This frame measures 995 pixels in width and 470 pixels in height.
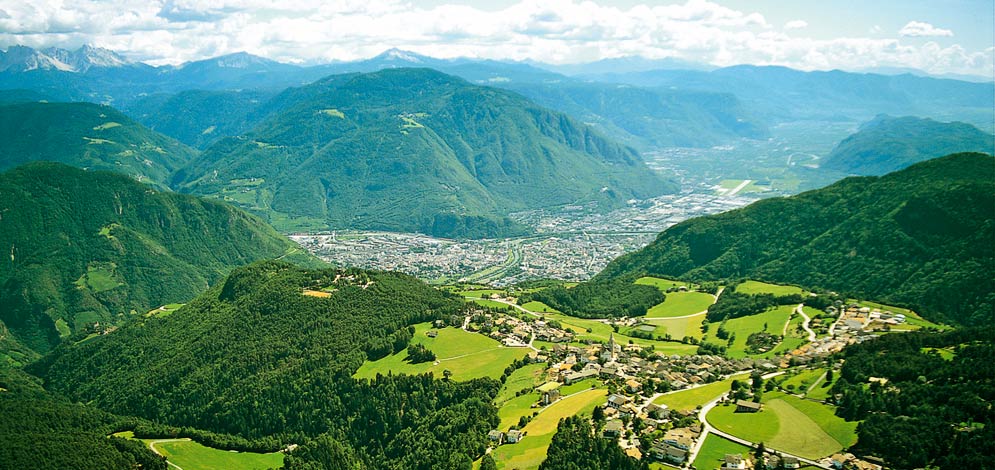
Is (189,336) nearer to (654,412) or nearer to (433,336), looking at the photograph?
(433,336)

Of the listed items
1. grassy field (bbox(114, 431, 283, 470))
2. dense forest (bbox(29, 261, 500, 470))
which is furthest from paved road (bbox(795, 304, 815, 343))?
grassy field (bbox(114, 431, 283, 470))

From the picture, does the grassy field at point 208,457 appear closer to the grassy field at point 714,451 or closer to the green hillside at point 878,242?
the grassy field at point 714,451

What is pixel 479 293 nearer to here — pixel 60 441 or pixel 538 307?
pixel 538 307

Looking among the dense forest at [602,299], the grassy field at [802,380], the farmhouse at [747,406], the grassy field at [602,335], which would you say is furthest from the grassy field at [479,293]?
the farmhouse at [747,406]

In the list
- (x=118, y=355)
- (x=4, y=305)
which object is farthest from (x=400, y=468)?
(x=4, y=305)

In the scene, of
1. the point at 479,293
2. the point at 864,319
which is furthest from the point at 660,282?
the point at 864,319

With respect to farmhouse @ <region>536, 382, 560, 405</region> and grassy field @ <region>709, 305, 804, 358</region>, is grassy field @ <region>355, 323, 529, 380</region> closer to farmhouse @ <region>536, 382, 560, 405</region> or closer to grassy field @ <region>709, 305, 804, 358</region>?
farmhouse @ <region>536, 382, 560, 405</region>
